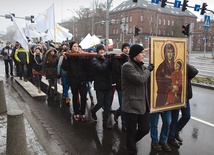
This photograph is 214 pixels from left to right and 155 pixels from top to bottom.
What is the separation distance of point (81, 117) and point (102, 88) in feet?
3.98

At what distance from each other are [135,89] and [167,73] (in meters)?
0.76

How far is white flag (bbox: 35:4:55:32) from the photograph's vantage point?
10500 millimetres

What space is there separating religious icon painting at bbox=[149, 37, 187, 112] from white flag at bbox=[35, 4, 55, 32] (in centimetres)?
772

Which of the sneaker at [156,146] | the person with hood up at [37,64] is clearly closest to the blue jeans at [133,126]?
the sneaker at [156,146]

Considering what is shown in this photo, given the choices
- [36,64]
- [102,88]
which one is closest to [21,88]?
[36,64]

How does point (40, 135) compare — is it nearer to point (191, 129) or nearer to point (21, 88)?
point (191, 129)

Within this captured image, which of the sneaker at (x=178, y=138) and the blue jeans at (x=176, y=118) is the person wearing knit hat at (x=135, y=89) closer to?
the blue jeans at (x=176, y=118)

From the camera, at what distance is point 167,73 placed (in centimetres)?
383

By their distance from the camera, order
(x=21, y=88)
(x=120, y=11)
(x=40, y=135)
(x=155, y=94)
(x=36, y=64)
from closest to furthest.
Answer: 1. (x=155, y=94)
2. (x=40, y=135)
3. (x=36, y=64)
4. (x=21, y=88)
5. (x=120, y=11)

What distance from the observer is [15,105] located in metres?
6.59

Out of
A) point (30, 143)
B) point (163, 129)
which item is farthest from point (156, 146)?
point (30, 143)

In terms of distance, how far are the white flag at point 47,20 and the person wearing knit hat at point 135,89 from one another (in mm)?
7837

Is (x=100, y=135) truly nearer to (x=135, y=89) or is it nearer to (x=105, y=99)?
(x=105, y=99)

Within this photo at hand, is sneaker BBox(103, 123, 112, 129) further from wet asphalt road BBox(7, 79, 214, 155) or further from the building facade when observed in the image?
the building facade
